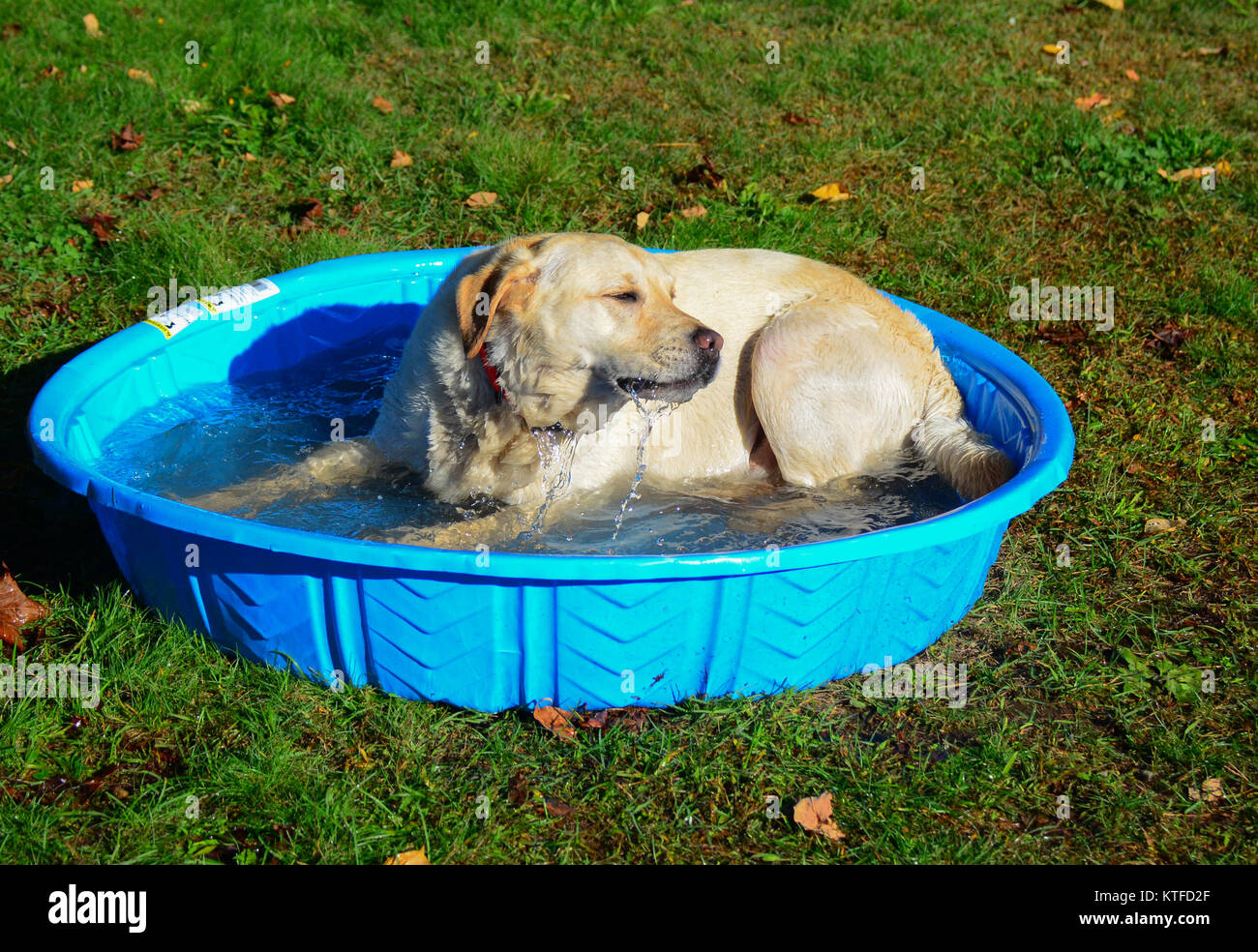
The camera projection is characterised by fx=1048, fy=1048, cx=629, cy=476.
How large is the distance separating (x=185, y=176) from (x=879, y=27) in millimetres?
5382

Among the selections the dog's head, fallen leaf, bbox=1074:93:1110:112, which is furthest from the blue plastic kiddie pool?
fallen leaf, bbox=1074:93:1110:112

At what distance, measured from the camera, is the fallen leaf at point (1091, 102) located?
7480mm

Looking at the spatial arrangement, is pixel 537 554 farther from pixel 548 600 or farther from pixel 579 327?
pixel 579 327

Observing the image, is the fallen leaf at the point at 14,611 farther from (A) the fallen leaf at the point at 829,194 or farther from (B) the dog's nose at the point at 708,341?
(A) the fallen leaf at the point at 829,194

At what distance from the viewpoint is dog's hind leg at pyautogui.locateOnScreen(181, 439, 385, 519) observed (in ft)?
13.4

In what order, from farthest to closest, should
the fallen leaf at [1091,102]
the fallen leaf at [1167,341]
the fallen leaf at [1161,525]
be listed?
1. the fallen leaf at [1091,102]
2. the fallen leaf at [1167,341]
3. the fallen leaf at [1161,525]

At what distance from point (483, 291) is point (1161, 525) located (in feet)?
9.87

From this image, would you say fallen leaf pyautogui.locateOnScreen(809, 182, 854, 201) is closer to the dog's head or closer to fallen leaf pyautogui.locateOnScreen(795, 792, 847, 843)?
the dog's head

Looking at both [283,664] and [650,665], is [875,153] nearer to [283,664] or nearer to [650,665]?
[650,665]

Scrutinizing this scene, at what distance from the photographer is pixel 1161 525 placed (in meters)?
4.46

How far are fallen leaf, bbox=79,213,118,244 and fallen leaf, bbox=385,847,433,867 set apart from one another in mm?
4286

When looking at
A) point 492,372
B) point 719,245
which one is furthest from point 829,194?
point 492,372

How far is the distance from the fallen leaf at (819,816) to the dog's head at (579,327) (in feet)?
4.86

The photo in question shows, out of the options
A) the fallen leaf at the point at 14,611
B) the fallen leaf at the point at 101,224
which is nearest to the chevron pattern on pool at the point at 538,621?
the fallen leaf at the point at 14,611
